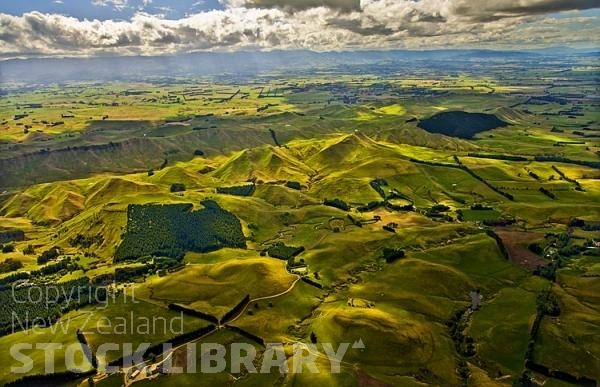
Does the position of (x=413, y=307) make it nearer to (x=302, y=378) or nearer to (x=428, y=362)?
(x=428, y=362)

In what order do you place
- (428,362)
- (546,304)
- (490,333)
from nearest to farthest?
(428,362)
(490,333)
(546,304)

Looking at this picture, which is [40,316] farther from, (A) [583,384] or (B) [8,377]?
(A) [583,384]

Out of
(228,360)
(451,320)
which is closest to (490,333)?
(451,320)

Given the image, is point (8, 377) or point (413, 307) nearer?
point (8, 377)

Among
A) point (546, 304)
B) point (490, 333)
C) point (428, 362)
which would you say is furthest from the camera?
point (546, 304)

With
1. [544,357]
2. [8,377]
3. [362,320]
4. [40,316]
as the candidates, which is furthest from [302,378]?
[40,316]

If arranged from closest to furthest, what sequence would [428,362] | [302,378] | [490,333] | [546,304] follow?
[302,378] < [428,362] < [490,333] < [546,304]

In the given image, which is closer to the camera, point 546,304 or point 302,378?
point 302,378

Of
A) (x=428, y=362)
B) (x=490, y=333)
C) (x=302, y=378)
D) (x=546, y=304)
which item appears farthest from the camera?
(x=546, y=304)
